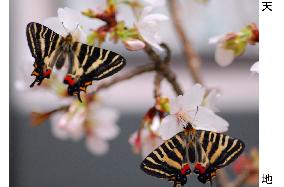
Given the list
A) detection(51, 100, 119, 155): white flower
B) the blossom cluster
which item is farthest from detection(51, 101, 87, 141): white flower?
the blossom cluster

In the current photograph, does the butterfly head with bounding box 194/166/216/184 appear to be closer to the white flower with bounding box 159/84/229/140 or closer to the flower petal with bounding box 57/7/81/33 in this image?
the white flower with bounding box 159/84/229/140

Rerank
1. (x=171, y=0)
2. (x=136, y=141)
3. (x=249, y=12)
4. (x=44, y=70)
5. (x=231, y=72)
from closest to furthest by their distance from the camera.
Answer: (x=44, y=70) < (x=136, y=141) < (x=171, y=0) < (x=249, y=12) < (x=231, y=72)

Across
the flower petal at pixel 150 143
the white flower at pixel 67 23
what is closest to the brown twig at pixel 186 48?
the flower petal at pixel 150 143

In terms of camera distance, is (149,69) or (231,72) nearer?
(149,69)

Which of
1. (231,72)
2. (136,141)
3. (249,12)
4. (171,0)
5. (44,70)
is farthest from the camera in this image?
(231,72)

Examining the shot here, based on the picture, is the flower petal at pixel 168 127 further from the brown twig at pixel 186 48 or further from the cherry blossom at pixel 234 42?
the brown twig at pixel 186 48

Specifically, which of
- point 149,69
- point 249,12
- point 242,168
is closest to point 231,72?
point 249,12
